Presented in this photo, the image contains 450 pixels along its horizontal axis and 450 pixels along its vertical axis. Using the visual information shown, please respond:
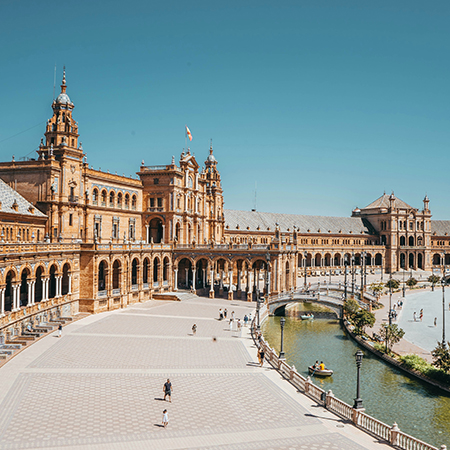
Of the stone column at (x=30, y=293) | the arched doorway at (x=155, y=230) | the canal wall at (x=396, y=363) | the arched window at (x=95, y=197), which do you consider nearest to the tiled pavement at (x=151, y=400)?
the stone column at (x=30, y=293)

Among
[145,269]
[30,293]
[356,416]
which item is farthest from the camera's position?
[145,269]

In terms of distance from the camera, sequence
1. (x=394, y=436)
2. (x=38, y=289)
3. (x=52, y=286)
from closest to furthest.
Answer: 1. (x=394, y=436)
2. (x=38, y=289)
3. (x=52, y=286)

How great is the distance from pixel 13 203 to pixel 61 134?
499 inches

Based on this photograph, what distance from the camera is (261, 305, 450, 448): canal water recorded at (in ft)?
94.4

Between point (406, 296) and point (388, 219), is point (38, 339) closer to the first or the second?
point (406, 296)

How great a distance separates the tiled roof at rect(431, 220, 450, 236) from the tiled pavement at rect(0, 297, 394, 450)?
119742 millimetres

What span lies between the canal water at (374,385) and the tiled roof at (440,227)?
337 feet

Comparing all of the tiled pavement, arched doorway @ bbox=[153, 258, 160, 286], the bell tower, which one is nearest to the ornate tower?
arched doorway @ bbox=[153, 258, 160, 286]

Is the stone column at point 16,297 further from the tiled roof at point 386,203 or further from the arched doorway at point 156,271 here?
the tiled roof at point 386,203

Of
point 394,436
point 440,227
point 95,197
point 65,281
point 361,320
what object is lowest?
point 394,436

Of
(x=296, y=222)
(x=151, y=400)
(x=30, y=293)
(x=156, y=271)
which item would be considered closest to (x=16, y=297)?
(x=30, y=293)

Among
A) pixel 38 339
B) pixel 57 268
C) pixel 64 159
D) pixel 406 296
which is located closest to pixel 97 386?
pixel 38 339

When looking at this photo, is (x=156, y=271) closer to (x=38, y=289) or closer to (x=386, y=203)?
(x=38, y=289)

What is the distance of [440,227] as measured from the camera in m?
145
